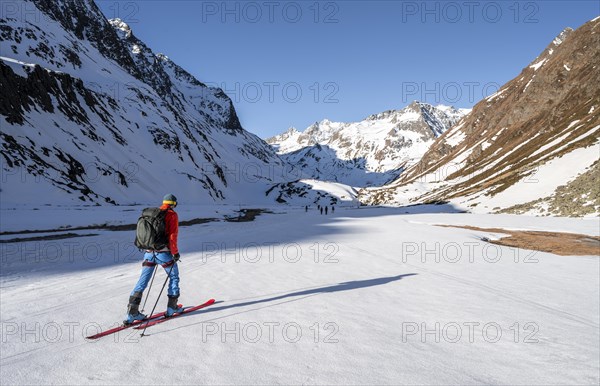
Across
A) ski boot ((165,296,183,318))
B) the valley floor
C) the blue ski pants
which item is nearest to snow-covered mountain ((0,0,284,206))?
the valley floor

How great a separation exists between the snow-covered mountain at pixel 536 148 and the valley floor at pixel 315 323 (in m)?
33.9

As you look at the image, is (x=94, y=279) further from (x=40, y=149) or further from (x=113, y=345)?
(x=40, y=149)

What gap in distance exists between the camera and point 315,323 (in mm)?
6668

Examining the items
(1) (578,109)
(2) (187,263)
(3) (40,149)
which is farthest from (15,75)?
(1) (578,109)

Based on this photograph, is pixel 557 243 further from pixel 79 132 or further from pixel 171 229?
pixel 79 132

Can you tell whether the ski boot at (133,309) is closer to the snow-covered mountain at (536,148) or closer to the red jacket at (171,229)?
the red jacket at (171,229)

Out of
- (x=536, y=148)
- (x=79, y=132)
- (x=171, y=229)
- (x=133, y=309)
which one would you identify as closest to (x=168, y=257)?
(x=171, y=229)

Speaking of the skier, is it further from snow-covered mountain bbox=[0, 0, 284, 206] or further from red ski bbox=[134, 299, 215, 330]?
snow-covered mountain bbox=[0, 0, 284, 206]

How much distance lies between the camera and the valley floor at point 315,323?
15.6 feet

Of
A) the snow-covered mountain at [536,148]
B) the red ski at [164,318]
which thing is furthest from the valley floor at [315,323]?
the snow-covered mountain at [536,148]

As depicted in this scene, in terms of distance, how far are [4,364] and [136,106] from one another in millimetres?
109979

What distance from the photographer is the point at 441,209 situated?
197 feet

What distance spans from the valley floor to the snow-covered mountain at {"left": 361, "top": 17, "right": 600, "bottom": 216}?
3390cm

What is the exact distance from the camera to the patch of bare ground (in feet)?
54.3
